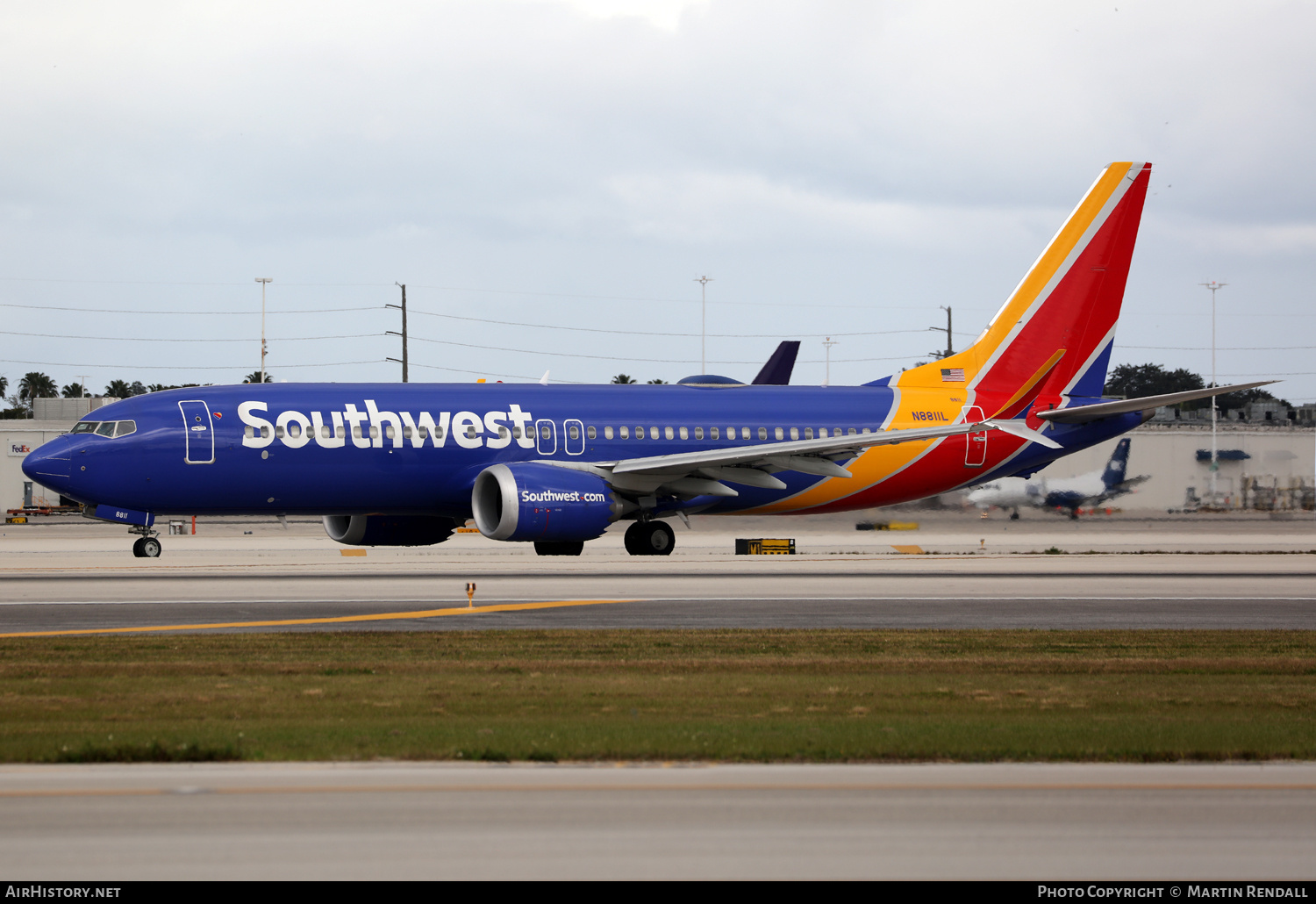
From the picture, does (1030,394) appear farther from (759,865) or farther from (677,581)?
(759,865)

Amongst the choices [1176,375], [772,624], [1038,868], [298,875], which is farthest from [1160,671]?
[1176,375]

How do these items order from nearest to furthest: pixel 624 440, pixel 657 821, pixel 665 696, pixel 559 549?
pixel 657 821
pixel 665 696
pixel 624 440
pixel 559 549

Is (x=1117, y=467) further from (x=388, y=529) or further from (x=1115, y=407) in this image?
(x=388, y=529)

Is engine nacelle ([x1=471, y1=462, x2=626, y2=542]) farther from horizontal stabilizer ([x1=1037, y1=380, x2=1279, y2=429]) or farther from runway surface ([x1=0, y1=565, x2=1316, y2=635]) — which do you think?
horizontal stabilizer ([x1=1037, y1=380, x2=1279, y2=429])

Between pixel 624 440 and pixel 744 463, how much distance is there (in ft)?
11.3

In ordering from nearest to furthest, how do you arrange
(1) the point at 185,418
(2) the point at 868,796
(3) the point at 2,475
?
(2) the point at 868,796 → (1) the point at 185,418 → (3) the point at 2,475

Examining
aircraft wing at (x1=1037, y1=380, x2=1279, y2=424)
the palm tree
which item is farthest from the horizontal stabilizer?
the palm tree

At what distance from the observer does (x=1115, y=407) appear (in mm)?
36500

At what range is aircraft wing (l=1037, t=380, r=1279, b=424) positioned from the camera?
33812 mm

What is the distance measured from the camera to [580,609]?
73.3ft

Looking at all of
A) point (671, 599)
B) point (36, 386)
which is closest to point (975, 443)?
point (671, 599)

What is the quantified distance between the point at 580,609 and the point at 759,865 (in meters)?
15.2

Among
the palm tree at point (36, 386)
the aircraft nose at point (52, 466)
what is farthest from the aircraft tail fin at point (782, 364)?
the palm tree at point (36, 386)

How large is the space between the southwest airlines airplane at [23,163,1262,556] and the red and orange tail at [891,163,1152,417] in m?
0.05
